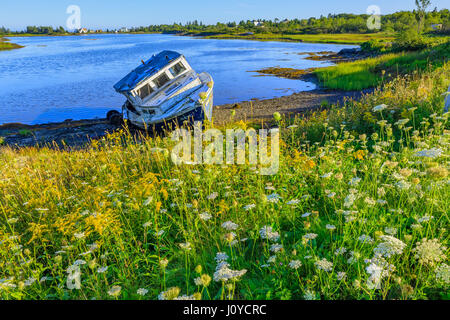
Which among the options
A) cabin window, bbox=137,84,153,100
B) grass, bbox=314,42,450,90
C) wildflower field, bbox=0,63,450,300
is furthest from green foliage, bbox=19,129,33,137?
grass, bbox=314,42,450,90

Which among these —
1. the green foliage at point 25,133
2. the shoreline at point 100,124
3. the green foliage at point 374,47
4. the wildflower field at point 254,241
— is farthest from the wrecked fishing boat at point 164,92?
the green foliage at point 374,47

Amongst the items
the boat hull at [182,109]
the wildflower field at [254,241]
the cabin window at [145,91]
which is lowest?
the wildflower field at [254,241]

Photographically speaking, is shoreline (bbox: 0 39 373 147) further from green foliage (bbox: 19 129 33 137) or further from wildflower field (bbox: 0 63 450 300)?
wildflower field (bbox: 0 63 450 300)

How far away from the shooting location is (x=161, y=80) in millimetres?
16781

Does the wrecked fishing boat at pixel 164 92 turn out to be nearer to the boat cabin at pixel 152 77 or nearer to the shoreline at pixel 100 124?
the boat cabin at pixel 152 77

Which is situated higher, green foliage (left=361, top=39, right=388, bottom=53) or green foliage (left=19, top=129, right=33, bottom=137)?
green foliage (left=361, top=39, right=388, bottom=53)

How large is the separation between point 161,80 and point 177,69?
137 centimetres

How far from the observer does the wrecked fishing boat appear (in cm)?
1509

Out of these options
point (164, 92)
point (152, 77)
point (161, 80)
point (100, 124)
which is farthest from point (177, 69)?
point (100, 124)

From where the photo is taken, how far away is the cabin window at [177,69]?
1725 cm

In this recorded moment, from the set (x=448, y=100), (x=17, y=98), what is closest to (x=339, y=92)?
(x=448, y=100)

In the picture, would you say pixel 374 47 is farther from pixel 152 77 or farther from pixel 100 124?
pixel 100 124
